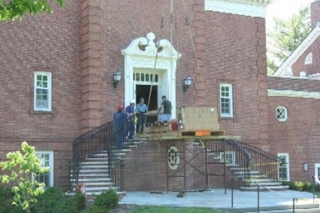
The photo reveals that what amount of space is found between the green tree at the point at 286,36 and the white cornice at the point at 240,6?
95.9 feet

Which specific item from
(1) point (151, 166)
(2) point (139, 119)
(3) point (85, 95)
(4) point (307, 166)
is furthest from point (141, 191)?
(4) point (307, 166)

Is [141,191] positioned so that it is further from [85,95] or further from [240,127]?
[240,127]

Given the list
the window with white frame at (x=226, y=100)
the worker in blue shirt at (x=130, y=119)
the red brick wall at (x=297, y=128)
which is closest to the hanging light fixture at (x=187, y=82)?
the window with white frame at (x=226, y=100)

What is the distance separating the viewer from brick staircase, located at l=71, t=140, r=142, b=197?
20.7 metres

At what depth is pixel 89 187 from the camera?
20656mm

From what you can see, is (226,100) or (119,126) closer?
(119,126)

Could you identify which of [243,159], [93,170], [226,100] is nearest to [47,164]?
[93,170]

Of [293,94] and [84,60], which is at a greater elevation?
[84,60]

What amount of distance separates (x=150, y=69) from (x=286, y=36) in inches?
1426

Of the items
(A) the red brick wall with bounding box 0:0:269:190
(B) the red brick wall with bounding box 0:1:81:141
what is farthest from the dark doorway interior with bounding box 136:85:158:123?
(B) the red brick wall with bounding box 0:1:81:141

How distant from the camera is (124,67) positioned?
970 inches

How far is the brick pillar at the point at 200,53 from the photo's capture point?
2632 cm

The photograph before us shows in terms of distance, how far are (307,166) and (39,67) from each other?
14.9 m

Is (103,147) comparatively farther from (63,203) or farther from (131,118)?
(63,203)
